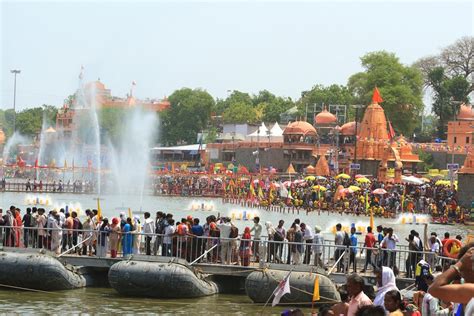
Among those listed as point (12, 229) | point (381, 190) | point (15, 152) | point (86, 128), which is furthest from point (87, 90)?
point (12, 229)

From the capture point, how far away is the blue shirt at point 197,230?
24.1m

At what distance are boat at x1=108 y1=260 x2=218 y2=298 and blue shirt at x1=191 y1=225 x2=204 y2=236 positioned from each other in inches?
46.5

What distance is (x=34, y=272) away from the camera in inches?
920

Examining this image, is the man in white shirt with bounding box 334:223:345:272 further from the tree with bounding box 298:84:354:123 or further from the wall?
the tree with bounding box 298:84:354:123

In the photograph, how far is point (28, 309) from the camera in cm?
2203

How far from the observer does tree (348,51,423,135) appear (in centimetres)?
10850

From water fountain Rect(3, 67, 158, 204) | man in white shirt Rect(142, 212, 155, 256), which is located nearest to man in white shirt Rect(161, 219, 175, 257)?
man in white shirt Rect(142, 212, 155, 256)

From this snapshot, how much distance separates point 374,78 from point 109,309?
9119 centimetres

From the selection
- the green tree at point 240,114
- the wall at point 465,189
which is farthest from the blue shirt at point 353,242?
the green tree at point 240,114

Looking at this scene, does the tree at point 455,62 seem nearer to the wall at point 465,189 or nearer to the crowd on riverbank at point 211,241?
the wall at point 465,189

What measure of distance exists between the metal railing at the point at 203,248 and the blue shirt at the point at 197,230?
0.13 metres

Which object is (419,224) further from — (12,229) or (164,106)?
(164,106)

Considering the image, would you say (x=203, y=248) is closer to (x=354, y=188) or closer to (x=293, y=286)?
(x=293, y=286)

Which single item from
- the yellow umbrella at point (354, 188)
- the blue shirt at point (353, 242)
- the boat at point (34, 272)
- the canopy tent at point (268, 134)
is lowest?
the boat at point (34, 272)
